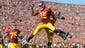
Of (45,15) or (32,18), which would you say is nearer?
(45,15)

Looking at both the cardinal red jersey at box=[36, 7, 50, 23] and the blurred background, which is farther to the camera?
the blurred background

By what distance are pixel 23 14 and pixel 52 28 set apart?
1660 cm

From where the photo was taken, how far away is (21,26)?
107 feet

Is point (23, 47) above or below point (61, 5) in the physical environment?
above

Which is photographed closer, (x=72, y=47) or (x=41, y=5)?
(x=41, y=5)

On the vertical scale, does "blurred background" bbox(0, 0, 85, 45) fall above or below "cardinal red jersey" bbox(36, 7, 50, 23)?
below

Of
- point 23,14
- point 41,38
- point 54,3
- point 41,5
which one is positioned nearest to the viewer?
point 41,5

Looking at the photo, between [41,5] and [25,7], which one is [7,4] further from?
[41,5]

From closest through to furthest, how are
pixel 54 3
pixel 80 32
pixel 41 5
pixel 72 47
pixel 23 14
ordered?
pixel 41 5 < pixel 72 47 < pixel 80 32 < pixel 23 14 < pixel 54 3

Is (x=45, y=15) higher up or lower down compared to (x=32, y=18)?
higher up

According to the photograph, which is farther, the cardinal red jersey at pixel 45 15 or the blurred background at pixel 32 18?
the blurred background at pixel 32 18

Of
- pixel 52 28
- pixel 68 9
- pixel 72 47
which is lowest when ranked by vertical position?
pixel 68 9

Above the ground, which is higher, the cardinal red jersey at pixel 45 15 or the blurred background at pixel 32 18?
the cardinal red jersey at pixel 45 15

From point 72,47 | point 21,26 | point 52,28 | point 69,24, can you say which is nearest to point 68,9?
point 69,24
